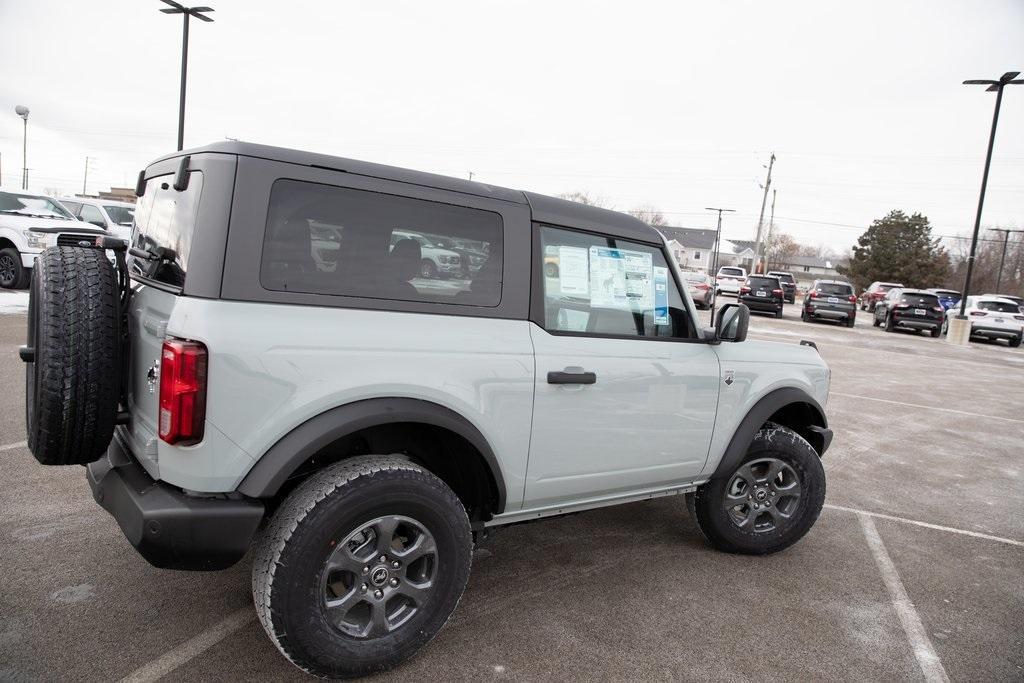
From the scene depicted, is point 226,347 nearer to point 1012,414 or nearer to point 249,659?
point 249,659

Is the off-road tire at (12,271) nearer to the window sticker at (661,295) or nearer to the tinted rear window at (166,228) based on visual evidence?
the tinted rear window at (166,228)

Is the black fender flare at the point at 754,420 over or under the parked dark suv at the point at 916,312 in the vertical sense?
under

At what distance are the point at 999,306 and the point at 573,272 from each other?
2487 cm

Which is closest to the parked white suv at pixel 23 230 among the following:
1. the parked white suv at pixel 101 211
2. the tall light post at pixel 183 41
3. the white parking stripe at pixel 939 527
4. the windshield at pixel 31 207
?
the windshield at pixel 31 207

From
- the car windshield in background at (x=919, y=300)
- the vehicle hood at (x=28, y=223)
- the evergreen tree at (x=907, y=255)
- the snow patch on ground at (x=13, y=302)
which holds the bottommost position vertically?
the snow patch on ground at (x=13, y=302)

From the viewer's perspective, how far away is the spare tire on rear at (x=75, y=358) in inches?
95.9

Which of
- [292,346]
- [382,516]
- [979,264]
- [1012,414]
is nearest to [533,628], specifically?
[382,516]

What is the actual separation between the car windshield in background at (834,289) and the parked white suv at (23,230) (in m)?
21.9

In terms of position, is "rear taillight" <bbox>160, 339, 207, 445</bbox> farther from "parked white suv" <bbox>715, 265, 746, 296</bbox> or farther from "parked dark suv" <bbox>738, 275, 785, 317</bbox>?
"parked white suv" <bbox>715, 265, 746, 296</bbox>

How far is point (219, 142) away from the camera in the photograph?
2389 millimetres

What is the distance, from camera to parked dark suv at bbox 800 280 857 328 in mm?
23750

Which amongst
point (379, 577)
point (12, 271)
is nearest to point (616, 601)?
point (379, 577)

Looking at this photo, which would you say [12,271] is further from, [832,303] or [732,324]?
[832,303]

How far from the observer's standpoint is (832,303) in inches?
934
